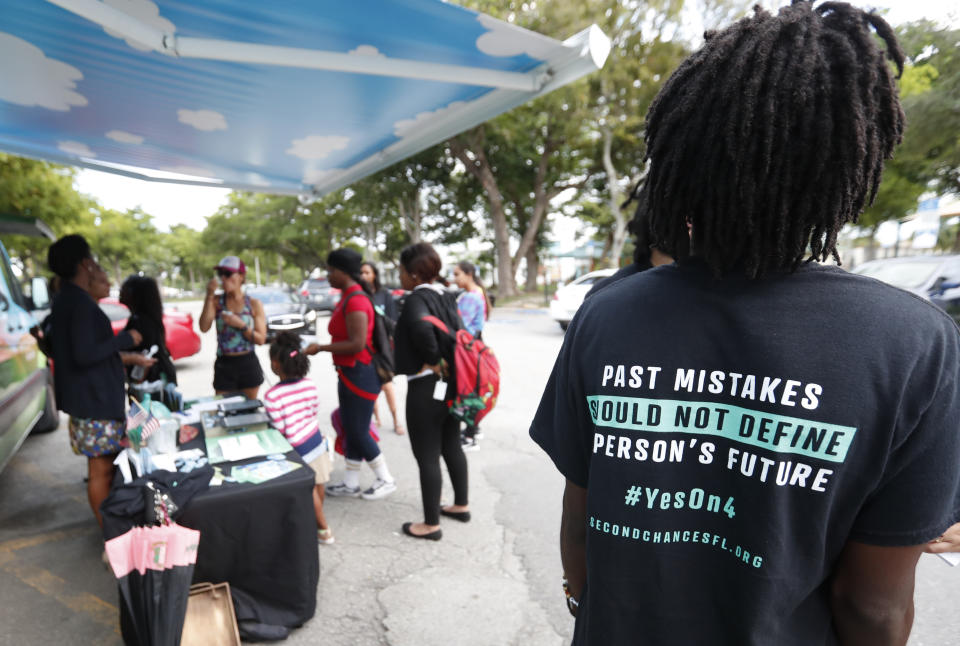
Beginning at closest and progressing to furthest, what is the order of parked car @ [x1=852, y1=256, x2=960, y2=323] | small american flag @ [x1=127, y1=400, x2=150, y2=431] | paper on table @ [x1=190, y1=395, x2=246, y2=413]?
small american flag @ [x1=127, y1=400, x2=150, y2=431] < paper on table @ [x1=190, y1=395, x2=246, y2=413] < parked car @ [x1=852, y1=256, x2=960, y2=323]

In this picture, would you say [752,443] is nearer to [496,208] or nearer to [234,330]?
[234,330]

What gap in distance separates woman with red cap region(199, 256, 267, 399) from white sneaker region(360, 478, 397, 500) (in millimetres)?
1193

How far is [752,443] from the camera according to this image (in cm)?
86

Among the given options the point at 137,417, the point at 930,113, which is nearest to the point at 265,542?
the point at 137,417

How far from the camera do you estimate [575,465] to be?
1076 mm

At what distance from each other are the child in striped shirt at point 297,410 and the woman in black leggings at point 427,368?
0.55 meters

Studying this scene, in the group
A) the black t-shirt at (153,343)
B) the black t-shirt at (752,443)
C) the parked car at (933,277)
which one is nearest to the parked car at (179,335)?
the black t-shirt at (153,343)

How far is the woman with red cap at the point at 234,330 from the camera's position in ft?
13.1

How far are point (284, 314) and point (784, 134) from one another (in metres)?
12.4

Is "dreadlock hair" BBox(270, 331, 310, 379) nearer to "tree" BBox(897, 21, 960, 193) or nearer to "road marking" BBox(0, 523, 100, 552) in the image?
"road marking" BBox(0, 523, 100, 552)

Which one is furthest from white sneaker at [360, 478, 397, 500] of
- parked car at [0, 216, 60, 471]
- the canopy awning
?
the canopy awning

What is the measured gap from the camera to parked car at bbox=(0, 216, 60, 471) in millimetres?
3625

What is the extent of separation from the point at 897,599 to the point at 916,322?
1.50 ft

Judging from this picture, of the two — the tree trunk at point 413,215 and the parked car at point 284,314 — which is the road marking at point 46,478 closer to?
the parked car at point 284,314
